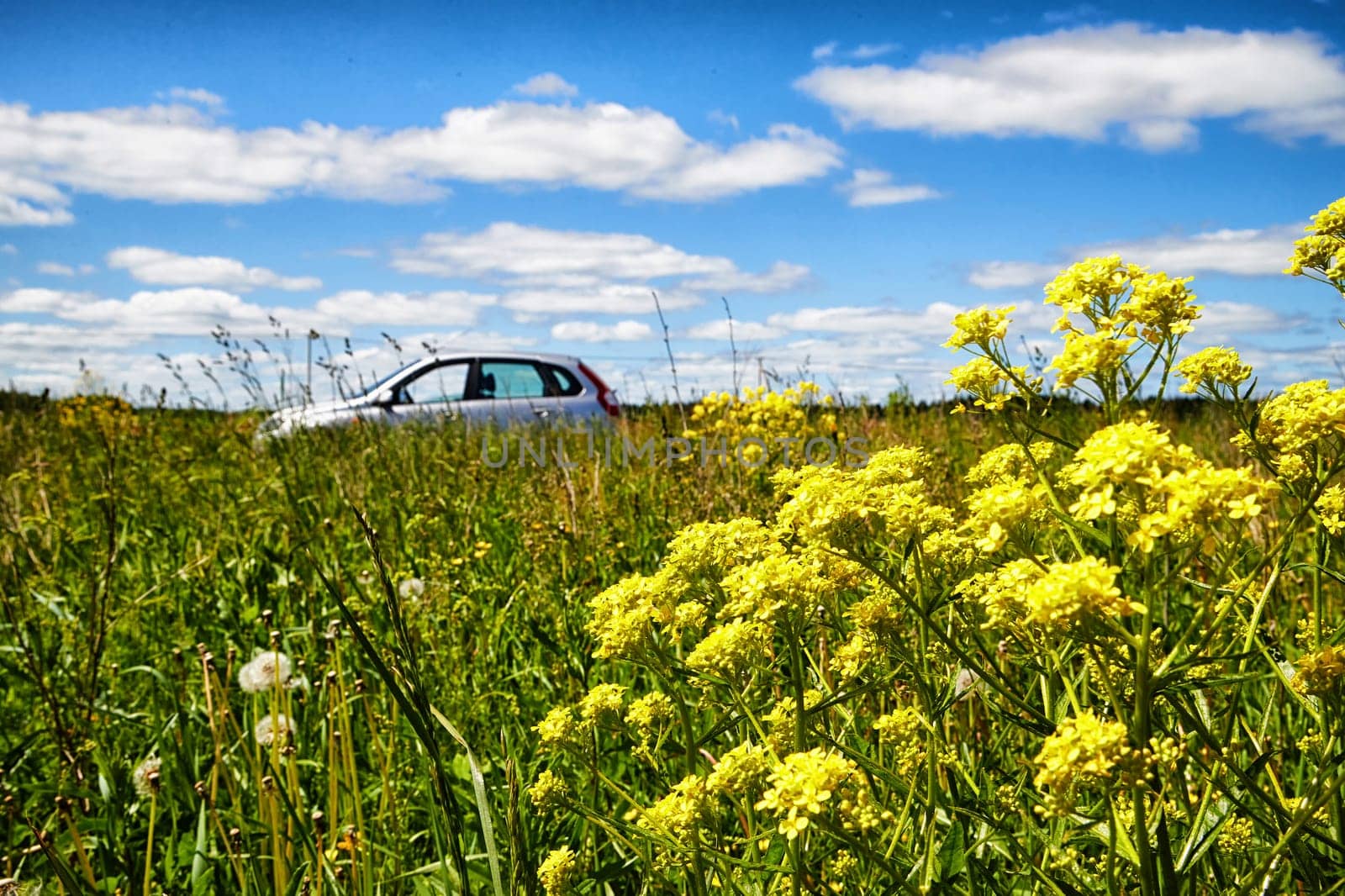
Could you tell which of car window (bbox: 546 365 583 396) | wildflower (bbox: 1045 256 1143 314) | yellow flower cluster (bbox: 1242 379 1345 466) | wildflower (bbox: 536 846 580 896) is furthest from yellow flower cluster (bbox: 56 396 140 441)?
yellow flower cluster (bbox: 1242 379 1345 466)

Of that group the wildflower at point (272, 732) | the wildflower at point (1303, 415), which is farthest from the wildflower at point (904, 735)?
the wildflower at point (272, 732)

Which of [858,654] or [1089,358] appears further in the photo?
[858,654]

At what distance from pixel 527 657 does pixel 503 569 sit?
0.81 meters

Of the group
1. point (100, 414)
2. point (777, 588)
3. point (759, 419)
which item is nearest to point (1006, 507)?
point (777, 588)

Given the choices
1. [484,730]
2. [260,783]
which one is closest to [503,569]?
[484,730]

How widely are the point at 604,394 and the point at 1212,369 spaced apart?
12.1m

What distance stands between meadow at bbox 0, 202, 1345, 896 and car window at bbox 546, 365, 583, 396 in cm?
966

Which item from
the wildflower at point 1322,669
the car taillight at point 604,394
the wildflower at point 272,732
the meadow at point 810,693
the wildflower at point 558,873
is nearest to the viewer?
the meadow at point 810,693

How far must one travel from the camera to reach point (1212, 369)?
1465 millimetres

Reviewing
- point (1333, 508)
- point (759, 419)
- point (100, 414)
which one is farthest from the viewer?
point (100, 414)

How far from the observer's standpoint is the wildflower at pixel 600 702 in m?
1.50

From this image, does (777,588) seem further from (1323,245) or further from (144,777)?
(144,777)

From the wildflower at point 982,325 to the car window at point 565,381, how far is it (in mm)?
12062

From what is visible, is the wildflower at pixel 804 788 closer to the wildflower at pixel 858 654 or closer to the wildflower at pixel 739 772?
the wildflower at pixel 739 772
